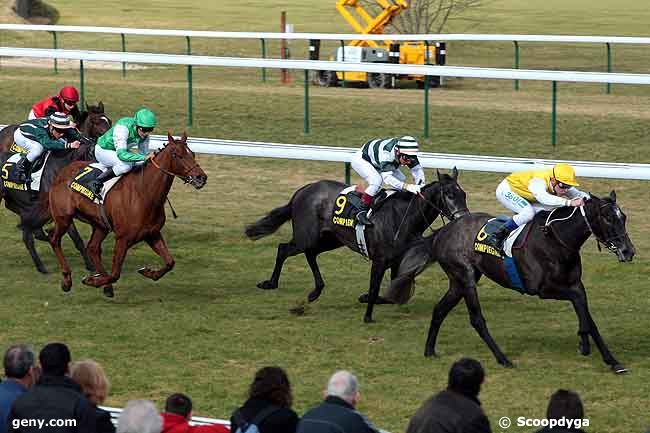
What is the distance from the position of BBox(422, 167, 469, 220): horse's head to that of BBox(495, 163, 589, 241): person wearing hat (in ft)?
1.06

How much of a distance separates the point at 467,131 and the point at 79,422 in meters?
13.7

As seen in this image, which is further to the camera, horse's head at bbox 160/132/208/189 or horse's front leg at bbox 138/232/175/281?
horse's front leg at bbox 138/232/175/281

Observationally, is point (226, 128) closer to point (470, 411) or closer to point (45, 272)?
point (45, 272)

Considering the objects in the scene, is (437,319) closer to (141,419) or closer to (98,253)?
(98,253)

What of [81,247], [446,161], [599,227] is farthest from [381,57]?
[599,227]

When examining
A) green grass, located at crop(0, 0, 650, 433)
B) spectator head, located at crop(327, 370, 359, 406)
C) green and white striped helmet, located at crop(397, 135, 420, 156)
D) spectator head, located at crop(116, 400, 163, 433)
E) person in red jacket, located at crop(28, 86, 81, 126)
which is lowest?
green grass, located at crop(0, 0, 650, 433)

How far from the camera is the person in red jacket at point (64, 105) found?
1295 cm

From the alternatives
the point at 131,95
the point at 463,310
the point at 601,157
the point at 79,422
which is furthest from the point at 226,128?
the point at 79,422

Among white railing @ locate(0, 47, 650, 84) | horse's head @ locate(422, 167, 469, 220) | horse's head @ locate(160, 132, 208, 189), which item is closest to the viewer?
horse's head @ locate(422, 167, 469, 220)

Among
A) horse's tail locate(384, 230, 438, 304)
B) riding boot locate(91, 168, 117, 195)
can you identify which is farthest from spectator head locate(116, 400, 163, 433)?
riding boot locate(91, 168, 117, 195)

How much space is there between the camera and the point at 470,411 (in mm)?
5793

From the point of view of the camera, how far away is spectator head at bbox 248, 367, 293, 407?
5883 millimetres

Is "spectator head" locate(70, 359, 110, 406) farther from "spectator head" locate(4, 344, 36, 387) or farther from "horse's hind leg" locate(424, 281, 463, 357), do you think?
"horse's hind leg" locate(424, 281, 463, 357)

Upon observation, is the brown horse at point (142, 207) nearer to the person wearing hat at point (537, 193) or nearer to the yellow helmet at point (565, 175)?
the person wearing hat at point (537, 193)
